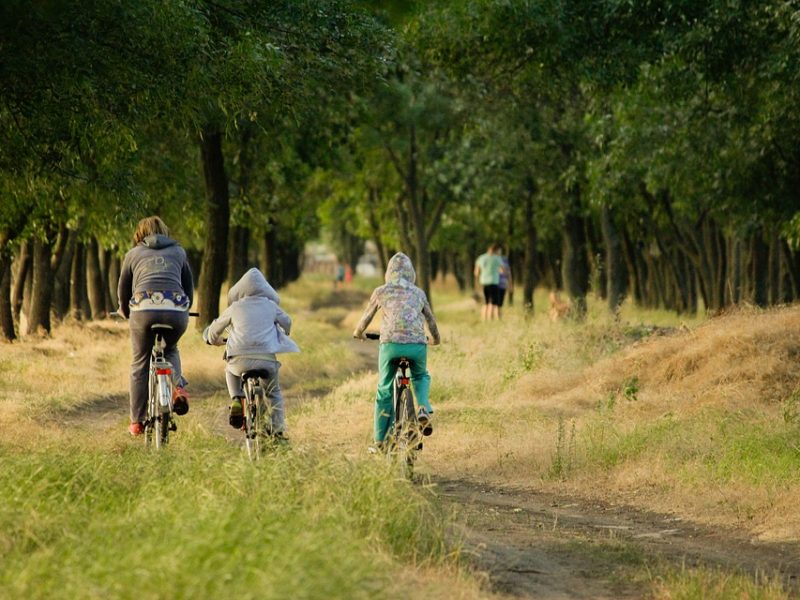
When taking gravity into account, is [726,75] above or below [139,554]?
above

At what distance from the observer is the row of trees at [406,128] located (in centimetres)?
1269

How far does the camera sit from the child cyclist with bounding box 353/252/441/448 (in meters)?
12.1

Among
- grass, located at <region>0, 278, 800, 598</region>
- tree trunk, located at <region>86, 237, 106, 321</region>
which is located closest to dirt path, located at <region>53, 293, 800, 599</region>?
grass, located at <region>0, 278, 800, 598</region>

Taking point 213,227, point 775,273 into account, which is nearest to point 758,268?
point 775,273

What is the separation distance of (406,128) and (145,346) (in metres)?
26.7

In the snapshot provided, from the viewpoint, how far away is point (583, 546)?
31.7 feet

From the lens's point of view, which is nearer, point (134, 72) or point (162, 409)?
point (162, 409)

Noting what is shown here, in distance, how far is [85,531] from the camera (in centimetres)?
753

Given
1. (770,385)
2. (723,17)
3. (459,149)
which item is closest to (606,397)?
(770,385)

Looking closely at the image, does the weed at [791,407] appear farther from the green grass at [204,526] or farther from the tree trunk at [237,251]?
the tree trunk at [237,251]

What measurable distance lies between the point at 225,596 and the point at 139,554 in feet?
1.89

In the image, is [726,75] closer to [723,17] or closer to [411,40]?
[723,17]

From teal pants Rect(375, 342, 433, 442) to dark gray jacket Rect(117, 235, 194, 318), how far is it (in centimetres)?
182

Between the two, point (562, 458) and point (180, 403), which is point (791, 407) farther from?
point (180, 403)
